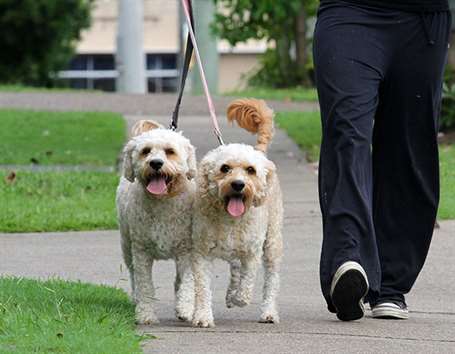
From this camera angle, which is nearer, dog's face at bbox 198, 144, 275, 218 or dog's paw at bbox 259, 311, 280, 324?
dog's face at bbox 198, 144, 275, 218

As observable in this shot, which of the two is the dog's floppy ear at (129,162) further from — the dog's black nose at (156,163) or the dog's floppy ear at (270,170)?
the dog's floppy ear at (270,170)

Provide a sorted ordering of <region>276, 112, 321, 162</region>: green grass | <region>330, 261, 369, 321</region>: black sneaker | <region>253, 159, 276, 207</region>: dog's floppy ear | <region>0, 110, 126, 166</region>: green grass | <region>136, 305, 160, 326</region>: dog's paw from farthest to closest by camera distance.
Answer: <region>276, 112, 321, 162</region>: green grass
<region>0, 110, 126, 166</region>: green grass
<region>136, 305, 160, 326</region>: dog's paw
<region>253, 159, 276, 207</region>: dog's floppy ear
<region>330, 261, 369, 321</region>: black sneaker

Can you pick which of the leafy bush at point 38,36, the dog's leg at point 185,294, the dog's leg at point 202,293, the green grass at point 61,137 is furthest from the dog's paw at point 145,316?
the leafy bush at point 38,36

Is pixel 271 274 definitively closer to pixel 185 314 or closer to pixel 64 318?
pixel 185 314

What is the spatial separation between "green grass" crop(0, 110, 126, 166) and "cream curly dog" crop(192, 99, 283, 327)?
681 cm

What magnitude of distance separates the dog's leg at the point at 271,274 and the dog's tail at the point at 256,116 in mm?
481

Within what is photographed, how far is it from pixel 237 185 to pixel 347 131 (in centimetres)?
56

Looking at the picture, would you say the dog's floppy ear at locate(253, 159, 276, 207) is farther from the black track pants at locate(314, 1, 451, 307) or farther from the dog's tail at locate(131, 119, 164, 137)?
the dog's tail at locate(131, 119, 164, 137)

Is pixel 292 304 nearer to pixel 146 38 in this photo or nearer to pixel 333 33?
pixel 333 33

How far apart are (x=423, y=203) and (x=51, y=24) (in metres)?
26.4

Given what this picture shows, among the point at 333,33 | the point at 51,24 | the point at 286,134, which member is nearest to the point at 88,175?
the point at 286,134

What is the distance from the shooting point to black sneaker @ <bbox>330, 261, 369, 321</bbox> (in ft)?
20.2

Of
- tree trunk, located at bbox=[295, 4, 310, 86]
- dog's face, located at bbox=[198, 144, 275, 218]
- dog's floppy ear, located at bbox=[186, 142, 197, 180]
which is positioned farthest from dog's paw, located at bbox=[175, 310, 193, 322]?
tree trunk, located at bbox=[295, 4, 310, 86]

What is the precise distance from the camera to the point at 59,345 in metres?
5.55
